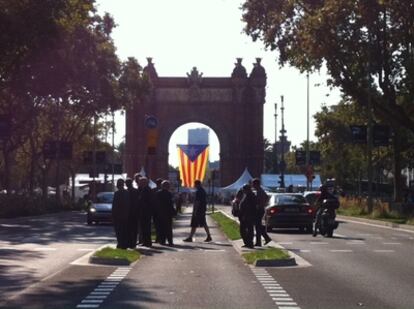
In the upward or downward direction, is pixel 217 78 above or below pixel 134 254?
above

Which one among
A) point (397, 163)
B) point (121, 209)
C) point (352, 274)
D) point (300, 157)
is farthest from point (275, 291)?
point (300, 157)

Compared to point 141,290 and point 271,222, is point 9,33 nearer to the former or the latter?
point 271,222

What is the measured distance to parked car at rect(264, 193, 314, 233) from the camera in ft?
103

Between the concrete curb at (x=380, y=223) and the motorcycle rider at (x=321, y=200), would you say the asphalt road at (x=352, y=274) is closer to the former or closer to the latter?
the motorcycle rider at (x=321, y=200)

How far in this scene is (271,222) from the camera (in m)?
31.6

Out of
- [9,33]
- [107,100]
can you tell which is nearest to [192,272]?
[9,33]

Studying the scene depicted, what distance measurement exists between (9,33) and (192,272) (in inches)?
778

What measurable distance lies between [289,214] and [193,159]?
33.5 metres

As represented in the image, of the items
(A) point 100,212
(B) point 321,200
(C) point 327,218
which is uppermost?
(B) point 321,200

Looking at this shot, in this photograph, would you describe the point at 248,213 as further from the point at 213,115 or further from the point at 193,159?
the point at 213,115

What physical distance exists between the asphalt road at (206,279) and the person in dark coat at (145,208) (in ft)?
2.24

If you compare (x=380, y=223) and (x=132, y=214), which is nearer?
(x=132, y=214)

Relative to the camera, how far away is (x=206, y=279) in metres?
14.9

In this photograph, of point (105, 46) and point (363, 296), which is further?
point (105, 46)
